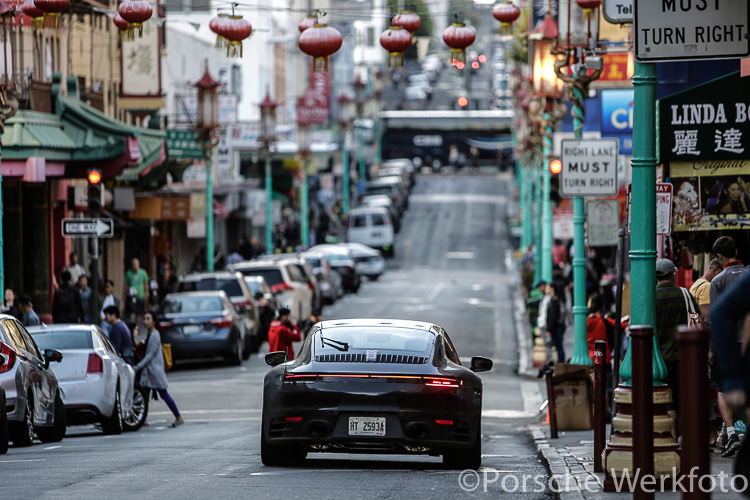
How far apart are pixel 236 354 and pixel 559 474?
18.5 m

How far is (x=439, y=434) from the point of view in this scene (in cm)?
1247

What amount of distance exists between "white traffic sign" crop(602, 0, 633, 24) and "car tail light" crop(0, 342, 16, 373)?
7.14 metres

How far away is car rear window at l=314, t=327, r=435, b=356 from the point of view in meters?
13.0

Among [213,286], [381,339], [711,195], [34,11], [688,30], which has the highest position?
[34,11]

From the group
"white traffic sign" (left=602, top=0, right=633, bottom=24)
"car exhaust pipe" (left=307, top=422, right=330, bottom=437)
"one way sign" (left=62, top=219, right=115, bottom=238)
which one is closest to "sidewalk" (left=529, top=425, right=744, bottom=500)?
"car exhaust pipe" (left=307, top=422, right=330, bottom=437)

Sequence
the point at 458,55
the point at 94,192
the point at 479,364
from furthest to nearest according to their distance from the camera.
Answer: the point at 94,192 < the point at 458,55 < the point at 479,364

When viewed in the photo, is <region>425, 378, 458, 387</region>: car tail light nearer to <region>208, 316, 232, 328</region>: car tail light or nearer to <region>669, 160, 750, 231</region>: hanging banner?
<region>669, 160, 750, 231</region>: hanging banner

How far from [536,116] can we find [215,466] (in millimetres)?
19840

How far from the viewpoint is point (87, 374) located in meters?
18.4

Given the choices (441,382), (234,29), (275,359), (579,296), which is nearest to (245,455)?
(275,359)

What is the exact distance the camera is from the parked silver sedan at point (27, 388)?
15414 millimetres

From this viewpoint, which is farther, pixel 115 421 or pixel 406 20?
pixel 406 20

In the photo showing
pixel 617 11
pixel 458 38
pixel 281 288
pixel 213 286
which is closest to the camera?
pixel 617 11

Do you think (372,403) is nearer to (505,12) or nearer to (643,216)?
(643,216)
